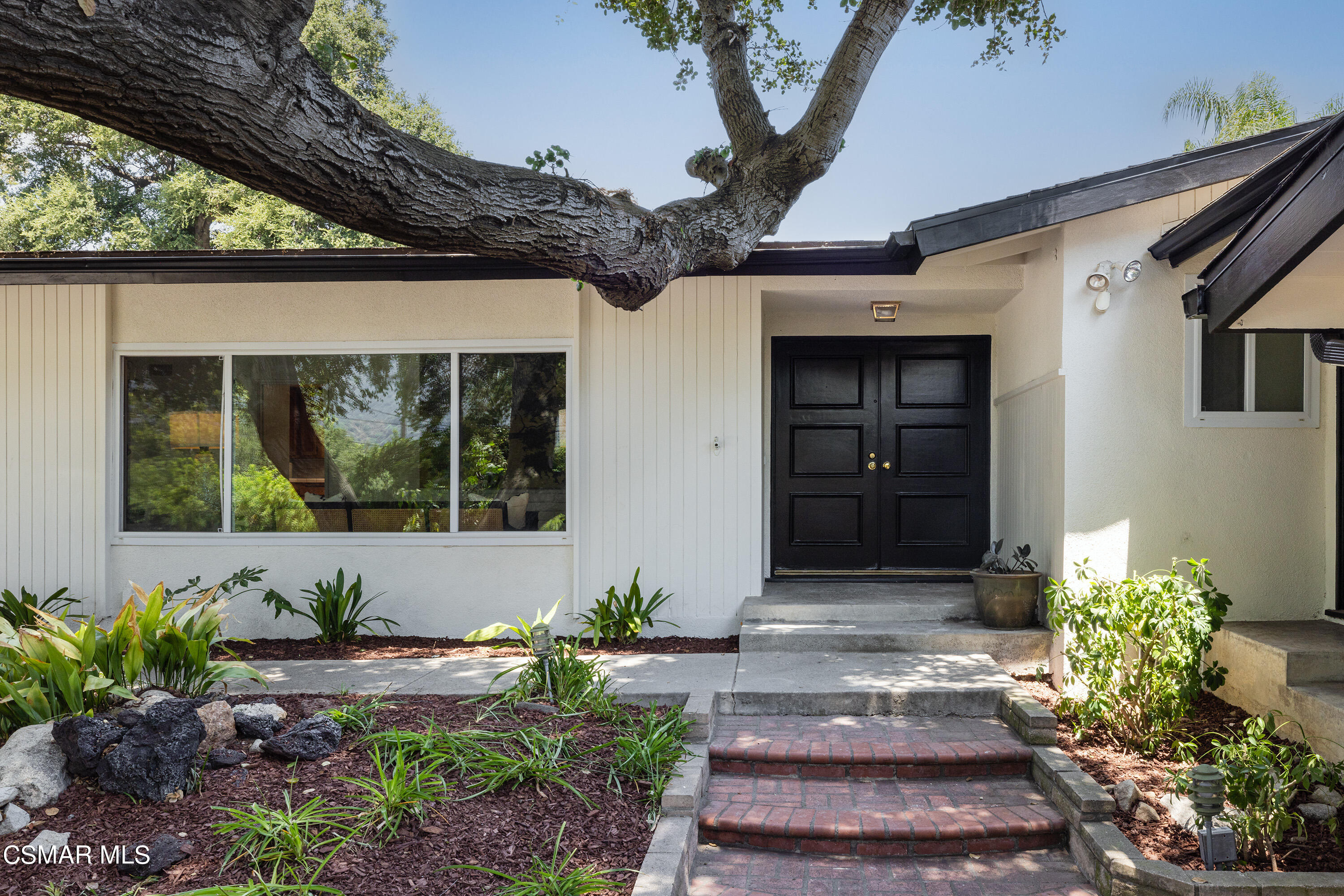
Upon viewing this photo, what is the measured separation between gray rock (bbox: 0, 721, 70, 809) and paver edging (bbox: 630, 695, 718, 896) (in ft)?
7.04

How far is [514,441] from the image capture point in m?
6.45

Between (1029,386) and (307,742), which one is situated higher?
(1029,386)

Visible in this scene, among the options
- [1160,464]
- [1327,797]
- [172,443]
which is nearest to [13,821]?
[172,443]

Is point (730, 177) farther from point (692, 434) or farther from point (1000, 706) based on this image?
point (1000, 706)

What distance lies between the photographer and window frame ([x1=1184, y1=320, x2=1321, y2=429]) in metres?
5.29

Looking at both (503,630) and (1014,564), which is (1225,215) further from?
(503,630)

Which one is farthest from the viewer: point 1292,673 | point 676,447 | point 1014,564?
point 676,447

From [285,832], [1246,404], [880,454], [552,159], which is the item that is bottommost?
[285,832]

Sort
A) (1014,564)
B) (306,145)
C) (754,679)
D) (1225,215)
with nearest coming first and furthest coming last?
1. (306,145)
2. (1225,215)
3. (754,679)
4. (1014,564)

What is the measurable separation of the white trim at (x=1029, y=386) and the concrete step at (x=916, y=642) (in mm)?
1690

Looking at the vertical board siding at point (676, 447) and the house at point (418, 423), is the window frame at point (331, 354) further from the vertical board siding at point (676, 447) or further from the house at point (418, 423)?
the vertical board siding at point (676, 447)

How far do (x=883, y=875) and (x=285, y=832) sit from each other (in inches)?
88.3

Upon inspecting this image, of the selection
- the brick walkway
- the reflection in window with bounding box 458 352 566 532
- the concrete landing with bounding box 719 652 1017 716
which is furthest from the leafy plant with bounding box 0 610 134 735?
the reflection in window with bounding box 458 352 566 532

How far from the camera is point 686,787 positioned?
341 cm
